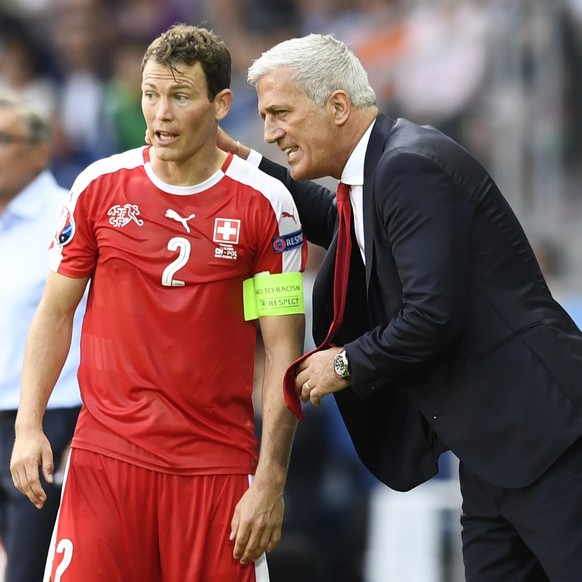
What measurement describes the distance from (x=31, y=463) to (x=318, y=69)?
149cm

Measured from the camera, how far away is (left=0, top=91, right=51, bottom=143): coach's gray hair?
5312mm

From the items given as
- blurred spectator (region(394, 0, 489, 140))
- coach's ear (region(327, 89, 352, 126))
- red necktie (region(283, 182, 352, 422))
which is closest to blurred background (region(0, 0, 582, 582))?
blurred spectator (region(394, 0, 489, 140))

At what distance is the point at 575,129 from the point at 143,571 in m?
5.25

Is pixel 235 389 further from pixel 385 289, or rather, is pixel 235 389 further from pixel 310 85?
pixel 310 85

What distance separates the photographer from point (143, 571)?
12.7 feet

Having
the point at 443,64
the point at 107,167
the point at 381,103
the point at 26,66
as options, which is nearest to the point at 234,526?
the point at 107,167

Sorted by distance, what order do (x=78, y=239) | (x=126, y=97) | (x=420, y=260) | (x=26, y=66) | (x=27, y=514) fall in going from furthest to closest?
(x=26, y=66) < (x=126, y=97) < (x=27, y=514) < (x=78, y=239) < (x=420, y=260)

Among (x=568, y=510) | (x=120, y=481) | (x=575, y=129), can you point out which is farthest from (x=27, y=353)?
(x=575, y=129)

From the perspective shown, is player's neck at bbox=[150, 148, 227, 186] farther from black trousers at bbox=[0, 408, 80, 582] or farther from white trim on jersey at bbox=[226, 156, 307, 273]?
black trousers at bbox=[0, 408, 80, 582]

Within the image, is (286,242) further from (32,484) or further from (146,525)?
(32,484)

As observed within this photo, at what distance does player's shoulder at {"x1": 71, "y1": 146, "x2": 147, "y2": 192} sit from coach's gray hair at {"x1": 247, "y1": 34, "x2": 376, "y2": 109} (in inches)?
19.1

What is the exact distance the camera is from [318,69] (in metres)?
3.74

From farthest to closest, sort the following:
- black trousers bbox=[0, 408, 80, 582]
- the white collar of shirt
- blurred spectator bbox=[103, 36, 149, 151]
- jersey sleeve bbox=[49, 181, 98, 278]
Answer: blurred spectator bbox=[103, 36, 149, 151] → black trousers bbox=[0, 408, 80, 582] → jersey sleeve bbox=[49, 181, 98, 278] → the white collar of shirt

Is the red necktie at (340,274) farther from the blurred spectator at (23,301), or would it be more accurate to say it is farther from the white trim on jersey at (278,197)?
the blurred spectator at (23,301)
